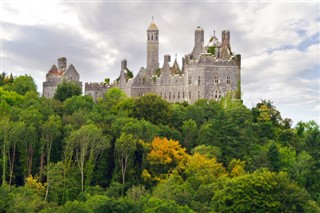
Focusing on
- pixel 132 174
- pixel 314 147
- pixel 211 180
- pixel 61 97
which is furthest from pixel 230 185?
pixel 61 97

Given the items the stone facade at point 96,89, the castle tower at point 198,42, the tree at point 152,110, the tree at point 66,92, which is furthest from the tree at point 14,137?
the stone facade at point 96,89

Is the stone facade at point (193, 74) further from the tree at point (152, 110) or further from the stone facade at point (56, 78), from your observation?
the tree at point (152, 110)

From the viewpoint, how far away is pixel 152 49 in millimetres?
103938

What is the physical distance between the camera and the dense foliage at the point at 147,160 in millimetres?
55844

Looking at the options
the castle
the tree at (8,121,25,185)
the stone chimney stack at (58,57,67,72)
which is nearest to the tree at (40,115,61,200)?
the tree at (8,121,25,185)

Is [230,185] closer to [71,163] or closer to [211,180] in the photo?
[211,180]

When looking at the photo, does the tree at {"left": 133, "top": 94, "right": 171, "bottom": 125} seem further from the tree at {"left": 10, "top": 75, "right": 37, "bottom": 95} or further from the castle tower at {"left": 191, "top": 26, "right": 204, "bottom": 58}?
the castle tower at {"left": 191, "top": 26, "right": 204, "bottom": 58}

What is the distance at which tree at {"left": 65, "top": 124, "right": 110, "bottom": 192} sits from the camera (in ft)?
206

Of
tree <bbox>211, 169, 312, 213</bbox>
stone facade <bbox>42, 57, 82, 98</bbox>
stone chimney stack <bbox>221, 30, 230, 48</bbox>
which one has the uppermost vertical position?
stone chimney stack <bbox>221, 30, 230, 48</bbox>

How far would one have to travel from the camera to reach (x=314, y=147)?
7662 cm

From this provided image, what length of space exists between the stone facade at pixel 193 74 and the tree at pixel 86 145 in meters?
30.9

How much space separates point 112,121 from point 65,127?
6258mm

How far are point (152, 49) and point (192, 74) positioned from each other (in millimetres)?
10799

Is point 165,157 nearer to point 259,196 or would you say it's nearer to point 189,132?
point 189,132
